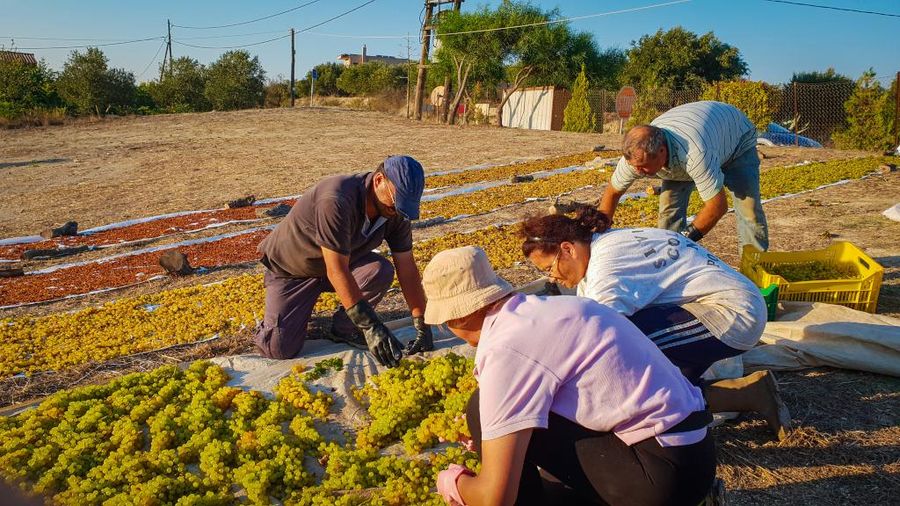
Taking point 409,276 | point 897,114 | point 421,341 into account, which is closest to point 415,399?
point 421,341

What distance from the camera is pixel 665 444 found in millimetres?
2062

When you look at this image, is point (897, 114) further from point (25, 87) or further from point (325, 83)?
point (325, 83)

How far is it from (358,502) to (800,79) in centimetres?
3764

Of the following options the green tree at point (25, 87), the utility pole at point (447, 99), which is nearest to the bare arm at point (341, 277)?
the utility pole at point (447, 99)

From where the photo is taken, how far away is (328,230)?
12.9 feet

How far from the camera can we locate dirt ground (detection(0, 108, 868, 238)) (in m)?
11.9

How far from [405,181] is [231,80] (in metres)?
31.4

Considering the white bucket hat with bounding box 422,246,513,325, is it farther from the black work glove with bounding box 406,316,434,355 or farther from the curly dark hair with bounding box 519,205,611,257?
the black work glove with bounding box 406,316,434,355

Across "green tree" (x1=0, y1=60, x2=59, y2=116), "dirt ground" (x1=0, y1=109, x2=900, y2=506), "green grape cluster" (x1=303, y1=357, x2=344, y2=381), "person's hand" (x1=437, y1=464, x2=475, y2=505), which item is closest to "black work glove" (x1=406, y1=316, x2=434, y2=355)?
"green grape cluster" (x1=303, y1=357, x2=344, y2=381)

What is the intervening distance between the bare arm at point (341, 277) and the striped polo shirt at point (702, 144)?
7.05 ft

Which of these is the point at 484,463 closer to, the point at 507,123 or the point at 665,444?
the point at 665,444

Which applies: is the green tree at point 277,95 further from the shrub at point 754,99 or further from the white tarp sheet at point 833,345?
the white tarp sheet at point 833,345

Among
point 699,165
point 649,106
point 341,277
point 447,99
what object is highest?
point 447,99

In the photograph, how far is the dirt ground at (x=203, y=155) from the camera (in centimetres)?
1194
